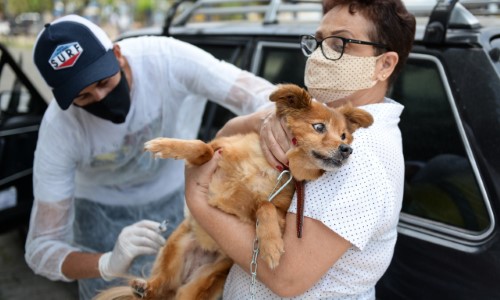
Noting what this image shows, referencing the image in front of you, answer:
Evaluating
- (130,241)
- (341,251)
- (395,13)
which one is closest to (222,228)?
(341,251)

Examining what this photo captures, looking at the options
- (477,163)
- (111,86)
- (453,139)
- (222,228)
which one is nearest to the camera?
(222,228)

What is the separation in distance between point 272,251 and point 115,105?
4.36ft

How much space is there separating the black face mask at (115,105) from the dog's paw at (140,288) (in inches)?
34.2

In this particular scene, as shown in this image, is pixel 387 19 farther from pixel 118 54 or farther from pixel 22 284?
pixel 22 284

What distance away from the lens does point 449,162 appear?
7.15 feet

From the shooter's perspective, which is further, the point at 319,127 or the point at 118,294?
the point at 118,294

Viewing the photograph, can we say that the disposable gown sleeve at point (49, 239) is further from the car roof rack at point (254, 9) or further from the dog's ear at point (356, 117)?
the car roof rack at point (254, 9)

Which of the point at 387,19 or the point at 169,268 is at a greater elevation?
the point at 387,19

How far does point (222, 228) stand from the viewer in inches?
68.1

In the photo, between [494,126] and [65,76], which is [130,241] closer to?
[65,76]

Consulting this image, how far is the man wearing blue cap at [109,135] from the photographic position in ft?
7.67

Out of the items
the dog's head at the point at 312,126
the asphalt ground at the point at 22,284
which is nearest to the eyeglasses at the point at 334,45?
the dog's head at the point at 312,126

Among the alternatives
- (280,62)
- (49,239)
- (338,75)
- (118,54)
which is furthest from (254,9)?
(49,239)

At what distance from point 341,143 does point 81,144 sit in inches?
61.8
